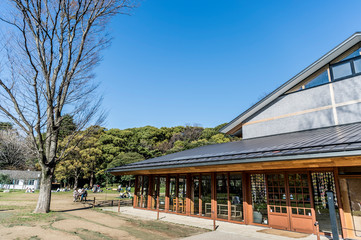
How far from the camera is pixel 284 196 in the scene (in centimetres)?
772

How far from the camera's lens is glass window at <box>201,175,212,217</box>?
10125mm

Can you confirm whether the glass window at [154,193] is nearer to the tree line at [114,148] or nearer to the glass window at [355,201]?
the glass window at [355,201]

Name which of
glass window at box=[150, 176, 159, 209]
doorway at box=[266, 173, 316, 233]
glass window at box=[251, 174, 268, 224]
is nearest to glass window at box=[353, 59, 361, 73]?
doorway at box=[266, 173, 316, 233]

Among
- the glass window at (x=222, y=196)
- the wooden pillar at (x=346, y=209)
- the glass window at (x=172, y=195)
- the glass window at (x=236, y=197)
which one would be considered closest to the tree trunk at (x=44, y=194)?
the glass window at (x=172, y=195)

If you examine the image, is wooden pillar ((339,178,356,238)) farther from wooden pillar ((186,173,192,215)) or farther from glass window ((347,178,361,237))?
wooden pillar ((186,173,192,215))

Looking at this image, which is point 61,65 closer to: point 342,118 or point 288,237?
point 288,237

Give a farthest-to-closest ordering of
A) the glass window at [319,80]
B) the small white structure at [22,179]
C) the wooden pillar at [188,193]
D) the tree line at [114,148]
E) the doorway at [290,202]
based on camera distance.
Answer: the small white structure at [22,179] < the tree line at [114,148] < the wooden pillar at [188,193] < the glass window at [319,80] < the doorway at [290,202]

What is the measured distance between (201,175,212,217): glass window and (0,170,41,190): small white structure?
1472 inches

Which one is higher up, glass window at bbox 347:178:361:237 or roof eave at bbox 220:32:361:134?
roof eave at bbox 220:32:361:134

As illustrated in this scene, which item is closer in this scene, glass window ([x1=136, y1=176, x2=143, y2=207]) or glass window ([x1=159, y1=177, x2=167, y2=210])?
glass window ([x1=159, y1=177, x2=167, y2=210])

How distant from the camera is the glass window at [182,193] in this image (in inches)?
447

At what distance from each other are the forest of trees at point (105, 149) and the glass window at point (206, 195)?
22.6m

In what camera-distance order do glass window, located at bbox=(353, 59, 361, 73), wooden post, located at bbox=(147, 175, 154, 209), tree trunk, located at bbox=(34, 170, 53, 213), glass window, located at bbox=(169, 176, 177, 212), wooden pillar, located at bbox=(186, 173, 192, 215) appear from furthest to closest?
wooden post, located at bbox=(147, 175, 154, 209) → glass window, located at bbox=(169, 176, 177, 212) → wooden pillar, located at bbox=(186, 173, 192, 215) → tree trunk, located at bbox=(34, 170, 53, 213) → glass window, located at bbox=(353, 59, 361, 73)

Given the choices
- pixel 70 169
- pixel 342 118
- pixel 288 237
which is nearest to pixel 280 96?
pixel 342 118
